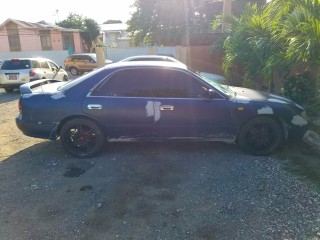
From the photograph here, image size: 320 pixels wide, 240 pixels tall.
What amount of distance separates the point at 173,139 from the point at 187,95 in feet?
2.45

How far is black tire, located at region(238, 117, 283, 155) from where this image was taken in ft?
14.6

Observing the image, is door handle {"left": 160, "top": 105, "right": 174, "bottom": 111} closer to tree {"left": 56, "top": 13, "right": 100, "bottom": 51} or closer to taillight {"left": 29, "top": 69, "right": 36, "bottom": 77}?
taillight {"left": 29, "top": 69, "right": 36, "bottom": 77}

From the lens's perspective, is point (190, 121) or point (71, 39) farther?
point (71, 39)

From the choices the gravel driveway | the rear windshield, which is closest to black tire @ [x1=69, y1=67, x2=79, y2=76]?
the rear windshield

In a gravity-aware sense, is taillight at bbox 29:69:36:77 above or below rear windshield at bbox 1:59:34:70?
below

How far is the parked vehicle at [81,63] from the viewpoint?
1997 centimetres

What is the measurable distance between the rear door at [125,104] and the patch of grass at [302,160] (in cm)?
218

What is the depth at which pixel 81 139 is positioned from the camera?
4.57 metres

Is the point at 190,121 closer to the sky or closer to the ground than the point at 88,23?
closer to the ground

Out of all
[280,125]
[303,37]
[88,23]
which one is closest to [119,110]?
[280,125]

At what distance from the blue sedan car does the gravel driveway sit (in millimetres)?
366

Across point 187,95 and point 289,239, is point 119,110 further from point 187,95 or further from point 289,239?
point 289,239

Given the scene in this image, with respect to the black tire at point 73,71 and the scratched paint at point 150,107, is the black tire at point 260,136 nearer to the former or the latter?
the scratched paint at point 150,107

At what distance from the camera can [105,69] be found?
179 inches
